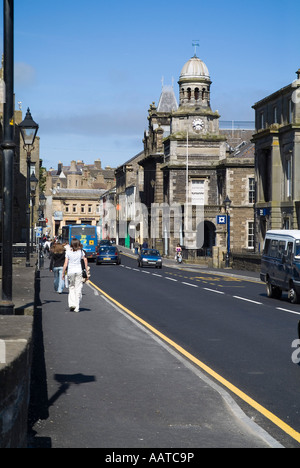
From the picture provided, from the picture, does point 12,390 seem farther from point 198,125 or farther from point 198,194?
point 198,125

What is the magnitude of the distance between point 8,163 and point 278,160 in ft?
145

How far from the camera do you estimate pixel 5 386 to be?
5.06m

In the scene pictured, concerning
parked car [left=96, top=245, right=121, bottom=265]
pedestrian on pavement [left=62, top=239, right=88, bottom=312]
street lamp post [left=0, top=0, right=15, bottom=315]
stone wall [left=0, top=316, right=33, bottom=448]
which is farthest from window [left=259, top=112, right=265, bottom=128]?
stone wall [left=0, top=316, right=33, bottom=448]

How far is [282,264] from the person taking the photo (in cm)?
2573

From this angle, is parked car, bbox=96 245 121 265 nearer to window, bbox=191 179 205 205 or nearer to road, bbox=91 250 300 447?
window, bbox=191 179 205 205

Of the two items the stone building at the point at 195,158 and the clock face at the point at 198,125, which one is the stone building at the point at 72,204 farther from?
the clock face at the point at 198,125

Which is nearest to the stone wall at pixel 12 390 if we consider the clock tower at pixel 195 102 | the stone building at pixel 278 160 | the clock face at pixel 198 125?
the stone building at pixel 278 160

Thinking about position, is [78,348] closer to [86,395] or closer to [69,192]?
[86,395]

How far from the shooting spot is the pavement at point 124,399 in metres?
7.32

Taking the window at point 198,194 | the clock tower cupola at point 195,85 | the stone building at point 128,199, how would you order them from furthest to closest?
the stone building at point 128,199
the window at point 198,194
the clock tower cupola at point 195,85

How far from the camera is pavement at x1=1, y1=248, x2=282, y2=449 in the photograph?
732 centimetres

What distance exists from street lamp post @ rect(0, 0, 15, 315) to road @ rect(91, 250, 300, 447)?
3275mm

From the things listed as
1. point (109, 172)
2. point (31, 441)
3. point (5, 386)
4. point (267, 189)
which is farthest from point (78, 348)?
point (109, 172)

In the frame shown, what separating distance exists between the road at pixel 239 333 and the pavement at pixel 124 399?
0.42 m
